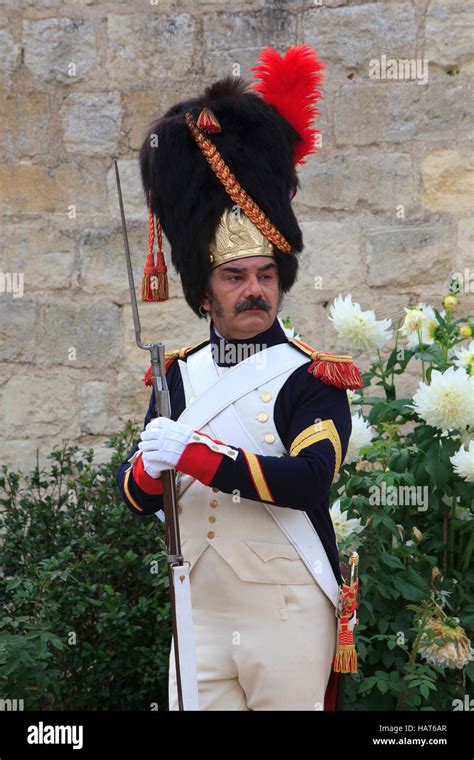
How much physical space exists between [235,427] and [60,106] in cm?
281

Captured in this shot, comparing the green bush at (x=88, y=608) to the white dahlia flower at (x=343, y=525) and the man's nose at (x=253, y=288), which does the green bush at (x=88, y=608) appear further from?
the man's nose at (x=253, y=288)

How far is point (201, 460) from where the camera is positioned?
A: 237cm

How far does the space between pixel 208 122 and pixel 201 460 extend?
32.2 inches

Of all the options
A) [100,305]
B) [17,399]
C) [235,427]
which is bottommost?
[235,427]

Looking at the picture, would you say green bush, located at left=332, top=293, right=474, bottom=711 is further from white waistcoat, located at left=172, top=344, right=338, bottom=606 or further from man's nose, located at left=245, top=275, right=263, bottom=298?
man's nose, located at left=245, top=275, right=263, bottom=298

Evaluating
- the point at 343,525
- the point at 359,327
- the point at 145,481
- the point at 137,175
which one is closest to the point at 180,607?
the point at 145,481

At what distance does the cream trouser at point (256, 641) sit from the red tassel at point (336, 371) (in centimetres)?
47

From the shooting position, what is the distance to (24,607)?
12.3 feet

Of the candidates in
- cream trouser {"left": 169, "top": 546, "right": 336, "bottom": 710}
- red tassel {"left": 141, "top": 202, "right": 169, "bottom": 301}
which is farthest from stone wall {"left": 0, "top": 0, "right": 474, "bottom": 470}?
cream trouser {"left": 169, "top": 546, "right": 336, "bottom": 710}

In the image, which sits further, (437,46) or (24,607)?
(437,46)

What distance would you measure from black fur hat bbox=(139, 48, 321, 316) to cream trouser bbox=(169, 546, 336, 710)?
0.71m

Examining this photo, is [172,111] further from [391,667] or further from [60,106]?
[60,106]
